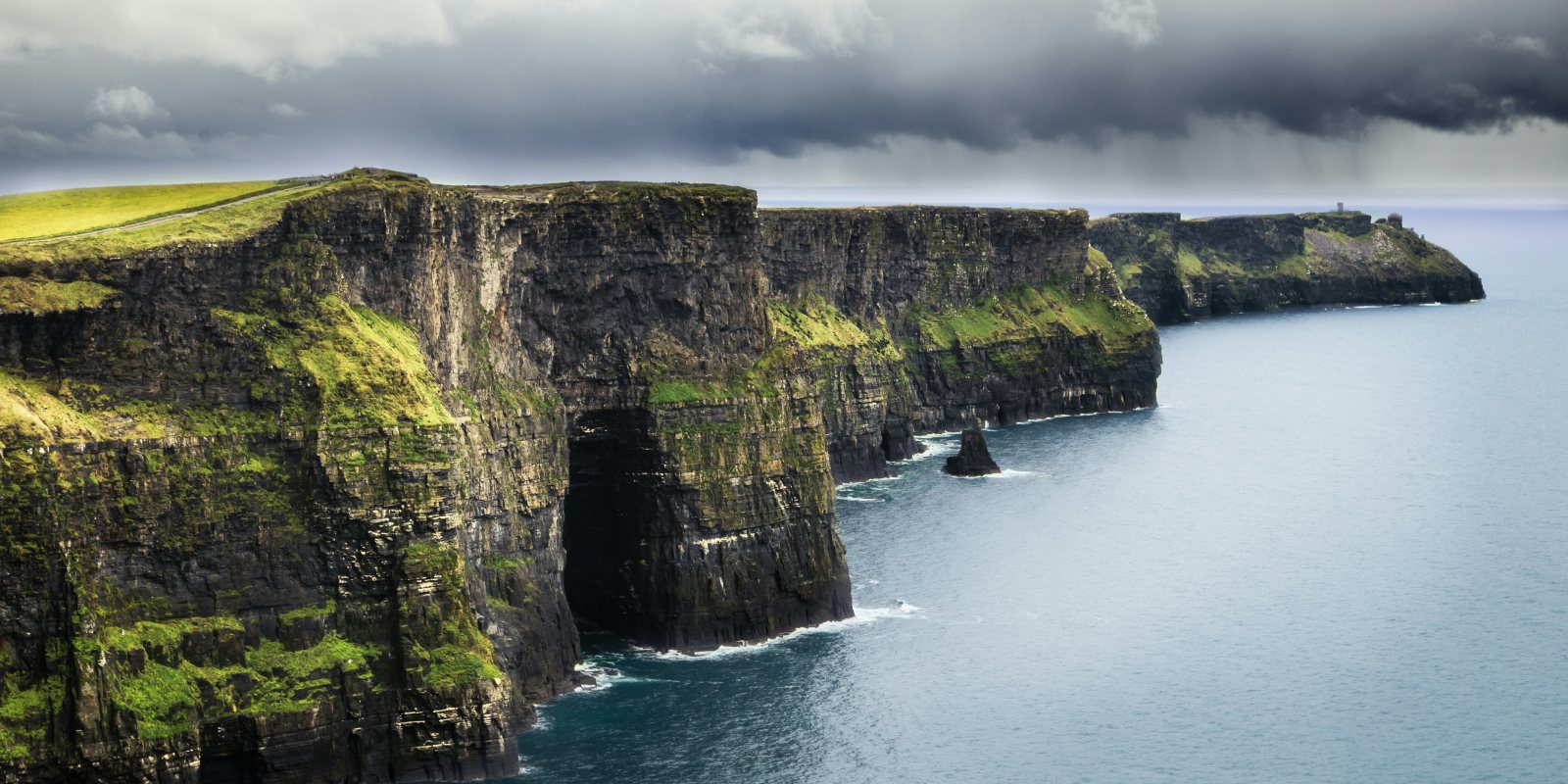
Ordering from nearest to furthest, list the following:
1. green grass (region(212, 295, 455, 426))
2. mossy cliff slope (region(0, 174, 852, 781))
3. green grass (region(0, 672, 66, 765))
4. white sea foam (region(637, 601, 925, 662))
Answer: green grass (region(0, 672, 66, 765)), mossy cliff slope (region(0, 174, 852, 781)), green grass (region(212, 295, 455, 426)), white sea foam (region(637, 601, 925, 662))

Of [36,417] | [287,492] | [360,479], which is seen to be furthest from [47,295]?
[360,479]

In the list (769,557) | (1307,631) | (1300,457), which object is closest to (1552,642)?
(1307,631)

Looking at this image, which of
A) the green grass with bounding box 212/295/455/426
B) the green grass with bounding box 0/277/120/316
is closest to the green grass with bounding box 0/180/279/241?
the green grass with bounding box 0/277/120/316

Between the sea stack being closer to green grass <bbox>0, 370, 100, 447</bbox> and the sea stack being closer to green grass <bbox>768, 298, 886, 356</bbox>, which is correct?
green grass <bbox>768, 298, 886, 356</bbox>

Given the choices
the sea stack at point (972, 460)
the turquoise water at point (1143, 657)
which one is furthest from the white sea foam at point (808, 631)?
the sea stack at point (972, 460)

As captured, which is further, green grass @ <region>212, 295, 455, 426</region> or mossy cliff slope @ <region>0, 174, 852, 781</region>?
green grass @ <region>212, 295, 455, 426</region>
